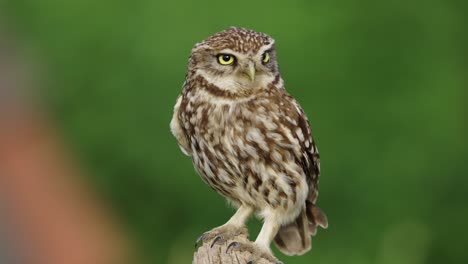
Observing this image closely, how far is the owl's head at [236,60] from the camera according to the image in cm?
479

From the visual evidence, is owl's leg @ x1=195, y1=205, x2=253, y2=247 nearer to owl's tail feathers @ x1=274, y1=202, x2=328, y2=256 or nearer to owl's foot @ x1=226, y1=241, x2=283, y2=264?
owl's foot @ x1=226, y1=241, x2=283, y2=264

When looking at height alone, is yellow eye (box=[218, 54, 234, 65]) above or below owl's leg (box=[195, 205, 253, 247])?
above

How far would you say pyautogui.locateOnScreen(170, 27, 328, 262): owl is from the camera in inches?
191

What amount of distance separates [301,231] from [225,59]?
1.06 meters

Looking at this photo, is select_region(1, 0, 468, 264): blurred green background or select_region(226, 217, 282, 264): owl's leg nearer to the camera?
select_region(226, 217, 282, 264): owl's leg

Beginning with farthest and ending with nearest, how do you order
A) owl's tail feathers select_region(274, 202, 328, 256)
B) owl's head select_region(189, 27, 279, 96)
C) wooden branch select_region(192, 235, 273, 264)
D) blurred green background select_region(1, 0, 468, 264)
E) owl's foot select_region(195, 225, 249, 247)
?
1. blurred green background select_region(1, 0, 468, 264)
2. owl's tail feathers select_region(274, 202, 328, 256)
3. owl's foot select_region(195, 225, 249, 247)
4. owl's head select_region(189, 27, 279, 96)
5. wooden branch select_region(192, 235, 273, 264)

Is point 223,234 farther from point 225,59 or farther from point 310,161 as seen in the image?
point 225,59

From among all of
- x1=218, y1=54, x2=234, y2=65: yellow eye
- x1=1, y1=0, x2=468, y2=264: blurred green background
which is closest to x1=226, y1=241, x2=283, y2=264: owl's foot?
x1=218, y1=54, x2=234, y2=65: yellow eye

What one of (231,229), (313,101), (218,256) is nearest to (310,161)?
(231,229)
